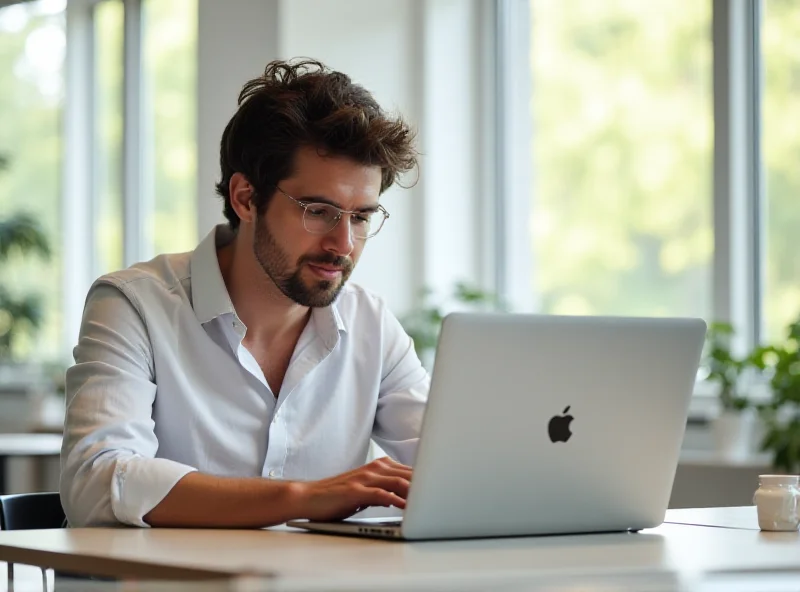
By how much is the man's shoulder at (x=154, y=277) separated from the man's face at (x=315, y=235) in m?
0.16

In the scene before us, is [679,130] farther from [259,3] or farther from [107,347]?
[107,347]

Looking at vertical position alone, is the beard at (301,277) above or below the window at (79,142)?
below

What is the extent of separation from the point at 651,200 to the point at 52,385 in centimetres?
317

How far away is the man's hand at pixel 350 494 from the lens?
5.75 feet

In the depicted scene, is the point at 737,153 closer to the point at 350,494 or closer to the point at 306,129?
the point at 306,129

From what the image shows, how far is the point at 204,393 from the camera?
218 cm

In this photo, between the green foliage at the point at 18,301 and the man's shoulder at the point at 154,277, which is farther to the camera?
the green foliage at the point at 18,301

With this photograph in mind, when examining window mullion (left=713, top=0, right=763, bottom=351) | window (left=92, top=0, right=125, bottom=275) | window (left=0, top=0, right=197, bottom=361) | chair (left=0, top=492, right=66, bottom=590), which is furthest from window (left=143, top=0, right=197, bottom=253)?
chair (left=0, top=492, right=66, bottom=590)

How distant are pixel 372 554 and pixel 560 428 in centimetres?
34

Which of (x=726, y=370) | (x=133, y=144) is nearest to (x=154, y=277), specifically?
(x=726, y=370)

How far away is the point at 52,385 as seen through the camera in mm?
6191

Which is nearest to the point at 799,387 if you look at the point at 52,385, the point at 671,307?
the point at 671,307

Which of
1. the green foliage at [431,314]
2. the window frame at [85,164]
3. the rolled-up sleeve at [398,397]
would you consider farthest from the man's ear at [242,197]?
the window frame at [85,164]

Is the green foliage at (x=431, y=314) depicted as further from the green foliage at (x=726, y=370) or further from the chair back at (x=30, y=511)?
the chair back at (x=30, y=511)
